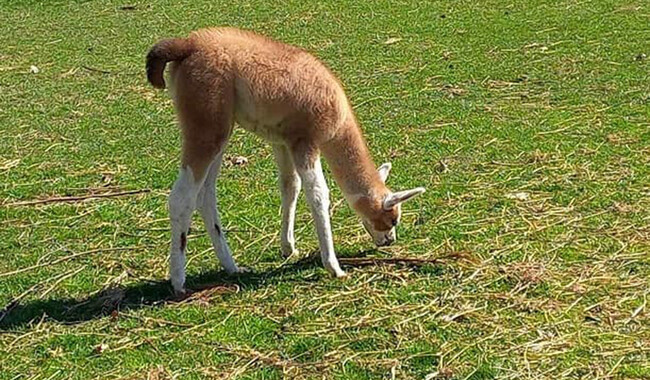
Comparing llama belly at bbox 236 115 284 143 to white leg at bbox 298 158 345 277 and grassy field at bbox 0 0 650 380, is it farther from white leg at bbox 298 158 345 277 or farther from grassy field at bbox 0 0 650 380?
grassy field at bbox 0 0 650 380

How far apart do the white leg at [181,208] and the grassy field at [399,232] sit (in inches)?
10.3

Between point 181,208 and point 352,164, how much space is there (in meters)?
1.13

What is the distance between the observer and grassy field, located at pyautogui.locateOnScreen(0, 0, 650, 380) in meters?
5.07

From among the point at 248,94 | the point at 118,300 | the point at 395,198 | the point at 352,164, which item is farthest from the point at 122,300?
the point at 395,198

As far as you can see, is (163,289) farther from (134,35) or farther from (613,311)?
(134,35)

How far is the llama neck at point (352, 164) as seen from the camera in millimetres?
6109

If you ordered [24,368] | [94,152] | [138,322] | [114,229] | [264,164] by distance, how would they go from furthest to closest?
1. [94,152]
2. [264,164]
3. [114,229]
4. [138,322]
5. [24,368]

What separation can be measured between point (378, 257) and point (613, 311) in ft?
4.97

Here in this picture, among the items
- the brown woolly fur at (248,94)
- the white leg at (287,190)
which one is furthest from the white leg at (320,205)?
the white leg at (287,190)

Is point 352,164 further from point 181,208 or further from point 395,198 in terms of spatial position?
point 181,208

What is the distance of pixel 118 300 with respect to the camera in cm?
577

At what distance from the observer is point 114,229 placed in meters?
6.98

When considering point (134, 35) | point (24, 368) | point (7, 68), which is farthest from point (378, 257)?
point (134, 35)

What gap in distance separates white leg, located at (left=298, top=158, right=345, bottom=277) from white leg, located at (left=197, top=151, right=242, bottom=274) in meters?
0.54
